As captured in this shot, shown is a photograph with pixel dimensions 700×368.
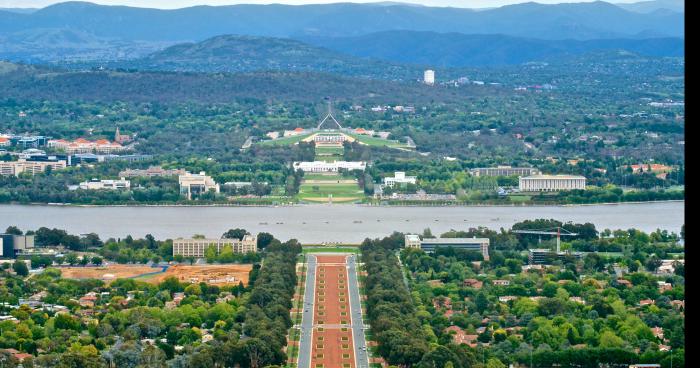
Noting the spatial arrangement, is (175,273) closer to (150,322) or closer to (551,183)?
(150,322)

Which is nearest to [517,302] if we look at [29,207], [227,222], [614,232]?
[614,232]

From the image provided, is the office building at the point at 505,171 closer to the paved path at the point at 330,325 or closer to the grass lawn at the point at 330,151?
the grass lawn at the point at 330,151

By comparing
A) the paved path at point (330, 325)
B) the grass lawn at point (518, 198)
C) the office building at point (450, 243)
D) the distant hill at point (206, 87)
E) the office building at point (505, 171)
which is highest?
the distant hill at point (206, 87)

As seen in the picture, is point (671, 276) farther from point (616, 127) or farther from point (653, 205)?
point (616, 127)

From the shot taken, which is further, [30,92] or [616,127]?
[30,92]

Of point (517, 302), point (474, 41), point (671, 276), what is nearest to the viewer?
point (517, 302)

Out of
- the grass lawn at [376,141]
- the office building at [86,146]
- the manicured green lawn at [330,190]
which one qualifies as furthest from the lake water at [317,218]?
the grass lawn at [376,141]

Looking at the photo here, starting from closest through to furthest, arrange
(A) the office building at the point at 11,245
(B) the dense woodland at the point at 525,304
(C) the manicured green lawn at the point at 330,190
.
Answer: (B) the dense woodland at the point at 525,304 → (A) the office building at the point at 11,245 → (C) the manicured green lawn at the point at 330,190
